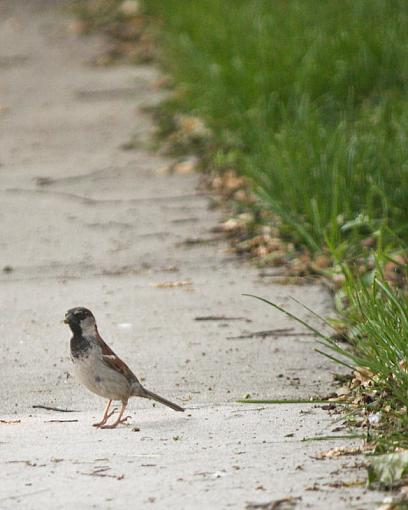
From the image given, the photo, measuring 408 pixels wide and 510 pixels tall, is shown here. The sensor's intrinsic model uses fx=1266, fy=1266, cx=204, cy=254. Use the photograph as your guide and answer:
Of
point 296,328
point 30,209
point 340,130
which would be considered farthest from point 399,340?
point 30,209

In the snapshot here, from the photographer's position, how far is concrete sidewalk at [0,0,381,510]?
12.4 feet

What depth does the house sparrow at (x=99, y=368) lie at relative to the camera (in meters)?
4.62

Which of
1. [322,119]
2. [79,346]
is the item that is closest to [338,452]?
[79,346]

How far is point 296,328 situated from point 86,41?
826 centimetres

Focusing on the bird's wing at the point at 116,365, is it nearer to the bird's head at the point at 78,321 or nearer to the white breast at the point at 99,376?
the white breast at the point at 99,376

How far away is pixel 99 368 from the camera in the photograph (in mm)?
4652

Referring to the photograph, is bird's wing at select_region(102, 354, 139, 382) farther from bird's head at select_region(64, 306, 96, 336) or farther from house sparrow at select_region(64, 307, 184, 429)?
bird's head at select_region(64, 306, 96, 336)

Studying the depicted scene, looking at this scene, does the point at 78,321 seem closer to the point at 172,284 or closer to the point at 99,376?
the point at 99,376

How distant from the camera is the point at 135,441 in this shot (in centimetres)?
428

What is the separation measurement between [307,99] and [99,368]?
4.49 meters

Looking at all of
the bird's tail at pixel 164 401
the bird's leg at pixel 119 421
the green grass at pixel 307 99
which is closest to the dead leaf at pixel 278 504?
the bird's leg at pixel 119 421

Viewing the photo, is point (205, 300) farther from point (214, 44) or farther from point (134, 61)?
point (134, 61)

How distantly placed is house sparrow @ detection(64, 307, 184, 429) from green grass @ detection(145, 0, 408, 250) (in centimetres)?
189

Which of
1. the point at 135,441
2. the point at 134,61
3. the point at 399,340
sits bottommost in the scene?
the point at 134,61
